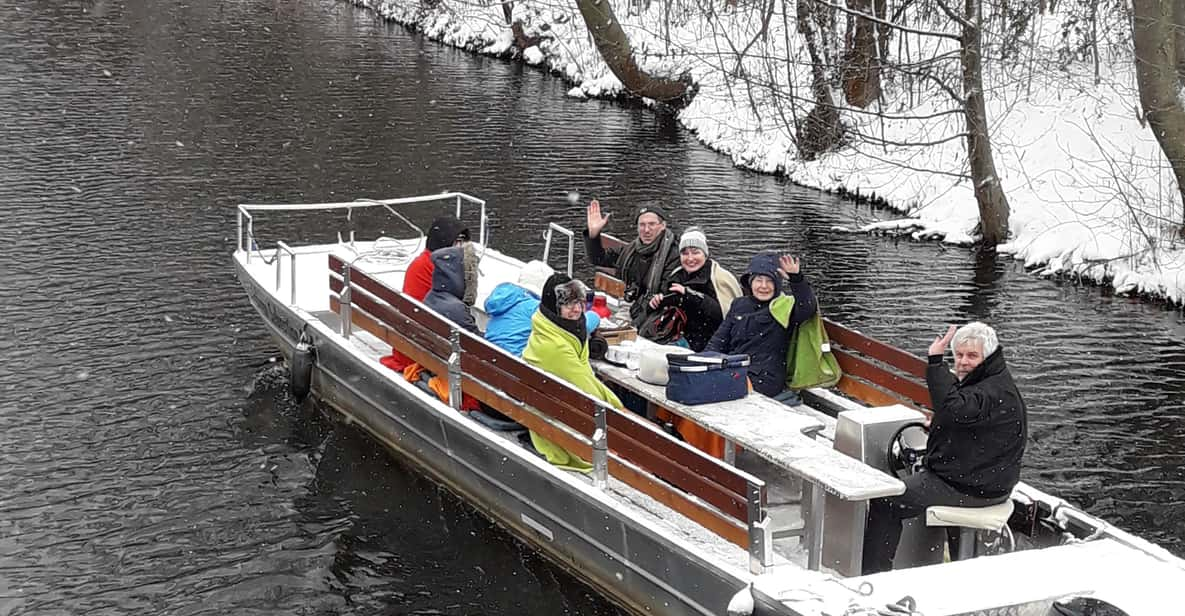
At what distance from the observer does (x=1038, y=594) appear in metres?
6.81

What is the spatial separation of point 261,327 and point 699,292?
5.70 metres

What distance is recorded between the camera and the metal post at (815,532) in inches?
301

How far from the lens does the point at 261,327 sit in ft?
46.2

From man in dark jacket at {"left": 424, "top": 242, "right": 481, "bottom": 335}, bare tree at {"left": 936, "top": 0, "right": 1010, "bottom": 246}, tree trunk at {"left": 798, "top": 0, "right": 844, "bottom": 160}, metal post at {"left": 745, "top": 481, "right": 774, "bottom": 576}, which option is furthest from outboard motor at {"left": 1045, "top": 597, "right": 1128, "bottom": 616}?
tree trunk at {"left": 798, "top": 0, "right": 844, "bottom": 160}

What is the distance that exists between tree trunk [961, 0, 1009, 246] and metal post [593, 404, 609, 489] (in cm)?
1154

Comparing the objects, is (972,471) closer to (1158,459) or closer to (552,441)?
(552,441)

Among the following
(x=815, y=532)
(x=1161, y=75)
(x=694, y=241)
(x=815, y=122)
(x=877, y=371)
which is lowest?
(x=815, y=532)

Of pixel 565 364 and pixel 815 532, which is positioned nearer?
pixel 815 532

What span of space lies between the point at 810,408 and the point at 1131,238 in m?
9.34

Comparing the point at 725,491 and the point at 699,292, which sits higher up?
the point at 699,292

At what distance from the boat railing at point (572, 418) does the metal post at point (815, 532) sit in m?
0.40

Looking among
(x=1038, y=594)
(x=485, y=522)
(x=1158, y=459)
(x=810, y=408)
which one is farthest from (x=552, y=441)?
(x=1158, y=459)

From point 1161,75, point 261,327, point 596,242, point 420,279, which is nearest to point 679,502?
point 420,279

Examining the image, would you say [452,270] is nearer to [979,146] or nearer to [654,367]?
[654,367]
